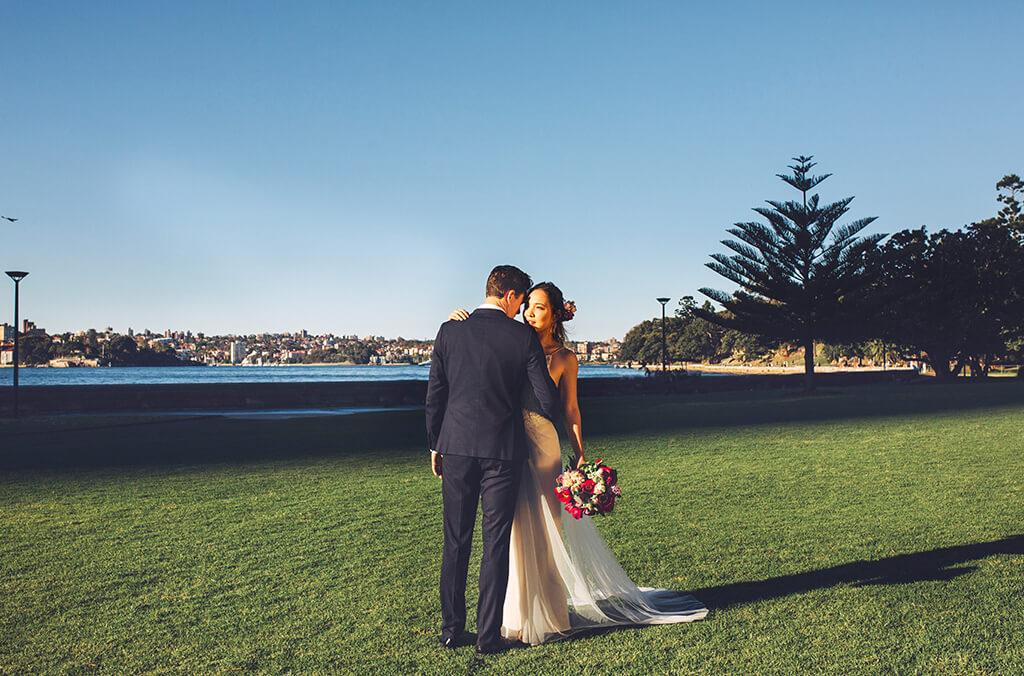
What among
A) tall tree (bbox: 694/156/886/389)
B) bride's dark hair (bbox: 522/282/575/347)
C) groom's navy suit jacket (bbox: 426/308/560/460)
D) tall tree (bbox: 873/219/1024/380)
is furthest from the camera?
tall tree (bbox: 873/219/1024/380)

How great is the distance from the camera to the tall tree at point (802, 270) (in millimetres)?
30281

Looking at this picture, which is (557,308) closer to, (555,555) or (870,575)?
(555,555)

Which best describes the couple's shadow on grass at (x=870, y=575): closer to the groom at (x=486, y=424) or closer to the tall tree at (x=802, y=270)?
the groom at (x=486, y=424)

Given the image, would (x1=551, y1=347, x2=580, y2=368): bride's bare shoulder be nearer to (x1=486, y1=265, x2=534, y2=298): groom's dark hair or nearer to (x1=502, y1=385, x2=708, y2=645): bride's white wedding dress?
(x1=502, y1=385, x2=708, y2=645): bride's white wedding dress

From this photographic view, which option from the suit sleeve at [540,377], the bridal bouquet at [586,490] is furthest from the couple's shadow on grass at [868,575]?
the suit sleeve at [540,377]

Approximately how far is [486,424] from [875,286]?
3885cm

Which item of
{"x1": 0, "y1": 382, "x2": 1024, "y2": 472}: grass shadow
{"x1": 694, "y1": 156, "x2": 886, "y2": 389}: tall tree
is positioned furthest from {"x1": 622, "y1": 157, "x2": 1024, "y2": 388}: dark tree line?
{"x1": 0, "y1": 382, "x2": 1024, "y2": 472}: grass shadow

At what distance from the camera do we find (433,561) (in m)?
5.22

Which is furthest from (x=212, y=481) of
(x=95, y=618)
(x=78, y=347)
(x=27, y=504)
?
(x=78, y=347)

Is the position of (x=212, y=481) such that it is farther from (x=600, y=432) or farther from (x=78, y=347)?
(x=78, y=347)

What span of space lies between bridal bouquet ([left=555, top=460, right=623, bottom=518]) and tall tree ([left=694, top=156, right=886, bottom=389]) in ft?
90.2

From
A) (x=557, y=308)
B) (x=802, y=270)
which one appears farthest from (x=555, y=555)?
(x=802, y=270)

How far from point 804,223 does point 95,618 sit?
96.3ft

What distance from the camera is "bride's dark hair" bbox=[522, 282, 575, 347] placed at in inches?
152
